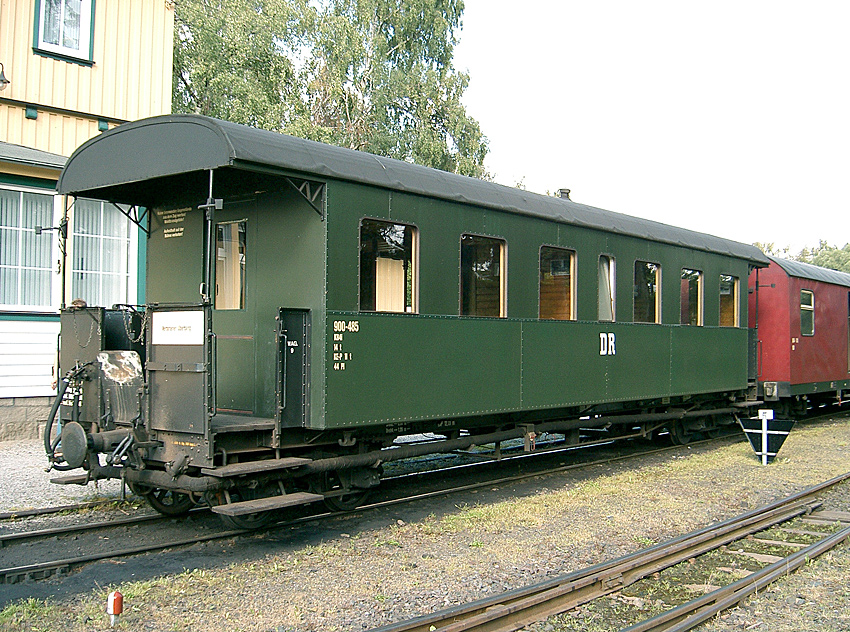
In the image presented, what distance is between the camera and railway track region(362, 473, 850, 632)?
15.7 ft

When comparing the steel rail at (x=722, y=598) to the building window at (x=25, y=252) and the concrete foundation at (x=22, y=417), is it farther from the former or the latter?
the building window at (x=25, y=252)

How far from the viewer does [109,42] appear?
14.0 m

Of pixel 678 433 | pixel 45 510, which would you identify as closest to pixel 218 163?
pixel 45 510

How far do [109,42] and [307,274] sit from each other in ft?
31.1

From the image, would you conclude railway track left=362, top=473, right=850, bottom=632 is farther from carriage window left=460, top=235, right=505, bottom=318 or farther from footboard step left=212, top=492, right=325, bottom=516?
carriage window left=460, top=235, right=505, bottom=318

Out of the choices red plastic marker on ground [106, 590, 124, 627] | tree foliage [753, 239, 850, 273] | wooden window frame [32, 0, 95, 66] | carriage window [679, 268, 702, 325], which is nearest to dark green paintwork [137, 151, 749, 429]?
carriage window [679, 268, 702, 325]

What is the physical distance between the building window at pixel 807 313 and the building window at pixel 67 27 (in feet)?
48.4

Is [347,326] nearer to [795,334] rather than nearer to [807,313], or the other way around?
[795,334]

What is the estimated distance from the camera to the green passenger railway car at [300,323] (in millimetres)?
6527

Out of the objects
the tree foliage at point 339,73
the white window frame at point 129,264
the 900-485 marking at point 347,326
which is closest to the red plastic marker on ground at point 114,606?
the 900-485 marking at point 347,326

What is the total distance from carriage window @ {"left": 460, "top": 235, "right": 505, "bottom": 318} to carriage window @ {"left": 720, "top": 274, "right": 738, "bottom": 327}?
6.46 metres

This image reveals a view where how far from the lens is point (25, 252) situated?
12.6 m

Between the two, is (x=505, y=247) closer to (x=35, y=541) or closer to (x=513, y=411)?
(x=513, y=411)

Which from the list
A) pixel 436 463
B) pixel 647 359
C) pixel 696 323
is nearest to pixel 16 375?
pixel 436 463
